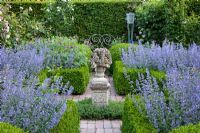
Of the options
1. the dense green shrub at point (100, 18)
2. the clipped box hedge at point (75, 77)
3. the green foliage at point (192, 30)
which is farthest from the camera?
the dense green shrub at point (100, 18)

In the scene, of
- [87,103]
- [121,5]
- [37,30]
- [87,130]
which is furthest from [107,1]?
Result: [87,130]

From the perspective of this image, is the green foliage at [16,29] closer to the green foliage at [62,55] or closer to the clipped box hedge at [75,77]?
the green foliage at [62,55]

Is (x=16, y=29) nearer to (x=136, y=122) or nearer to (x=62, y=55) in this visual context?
(x=62, y=55)

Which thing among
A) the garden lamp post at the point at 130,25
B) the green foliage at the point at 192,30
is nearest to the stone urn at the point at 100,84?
the green foliage at the point at 192,30

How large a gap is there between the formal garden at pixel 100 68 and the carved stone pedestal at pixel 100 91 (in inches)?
0.6

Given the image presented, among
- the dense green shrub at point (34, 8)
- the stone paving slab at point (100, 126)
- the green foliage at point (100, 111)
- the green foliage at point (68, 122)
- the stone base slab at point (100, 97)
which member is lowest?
the stone paving slab at point (100, 126)

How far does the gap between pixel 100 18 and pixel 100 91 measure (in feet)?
22.5

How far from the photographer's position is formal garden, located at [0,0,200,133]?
409 cm

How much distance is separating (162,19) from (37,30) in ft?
11.5

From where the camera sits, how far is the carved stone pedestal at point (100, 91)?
22.7 ft

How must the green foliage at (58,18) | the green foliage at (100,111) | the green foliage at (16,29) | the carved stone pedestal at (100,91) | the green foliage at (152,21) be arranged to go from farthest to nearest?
the green foliage at (58,18)
the green foliage at (152,21)
the green foliage at (16,29)
the carved stone pedestal at (100,91)
the green foliage at (100,111)

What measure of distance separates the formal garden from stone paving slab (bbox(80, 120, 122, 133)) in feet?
0.05

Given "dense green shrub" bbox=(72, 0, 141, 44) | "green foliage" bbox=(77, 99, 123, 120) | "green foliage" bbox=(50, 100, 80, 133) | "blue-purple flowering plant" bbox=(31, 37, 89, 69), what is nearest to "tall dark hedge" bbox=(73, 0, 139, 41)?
"dense green shrub" bbox=(72, 0, 141, 44)

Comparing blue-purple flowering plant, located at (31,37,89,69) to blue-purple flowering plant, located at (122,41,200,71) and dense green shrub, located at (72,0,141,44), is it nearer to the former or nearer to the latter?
blue-purple flowering plant, located at (122,41,200,71)
